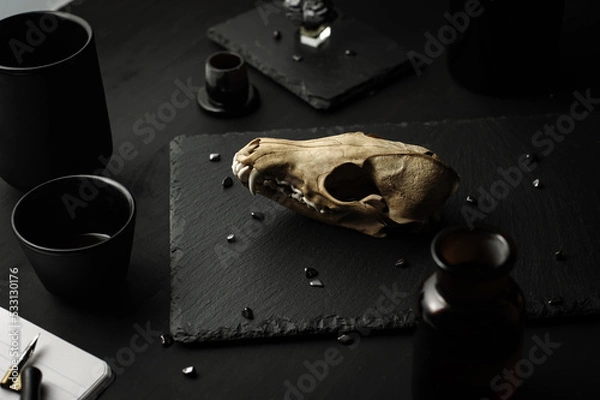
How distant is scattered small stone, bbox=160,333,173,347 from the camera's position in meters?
1.12

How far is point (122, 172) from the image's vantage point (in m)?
1.39

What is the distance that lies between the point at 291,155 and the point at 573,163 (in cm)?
41

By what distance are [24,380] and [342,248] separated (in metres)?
0.41

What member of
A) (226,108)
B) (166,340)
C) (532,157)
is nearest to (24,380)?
(166,340)

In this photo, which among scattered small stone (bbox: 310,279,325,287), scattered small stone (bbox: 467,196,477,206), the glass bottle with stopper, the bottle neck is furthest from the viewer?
the glass bottle with stopper

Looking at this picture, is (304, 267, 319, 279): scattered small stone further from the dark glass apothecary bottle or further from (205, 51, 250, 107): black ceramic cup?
(205, 51, 250, 107): black ceramic cup

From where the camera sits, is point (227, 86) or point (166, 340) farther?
point (227, 86)

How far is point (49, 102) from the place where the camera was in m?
1.23

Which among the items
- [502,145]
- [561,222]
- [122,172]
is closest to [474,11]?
[502,145]

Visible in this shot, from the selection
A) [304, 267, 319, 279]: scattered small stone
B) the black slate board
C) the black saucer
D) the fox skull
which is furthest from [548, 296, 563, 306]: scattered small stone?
the black saucer

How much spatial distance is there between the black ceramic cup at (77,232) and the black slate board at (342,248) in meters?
0.09

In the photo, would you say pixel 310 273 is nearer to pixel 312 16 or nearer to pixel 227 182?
pixel 227 182

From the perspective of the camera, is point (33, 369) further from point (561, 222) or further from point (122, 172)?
point (561, 222)

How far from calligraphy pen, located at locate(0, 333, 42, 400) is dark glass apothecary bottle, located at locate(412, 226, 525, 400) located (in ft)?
1.35
